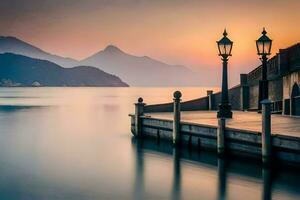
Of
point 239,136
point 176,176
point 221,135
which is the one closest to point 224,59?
point 221,135

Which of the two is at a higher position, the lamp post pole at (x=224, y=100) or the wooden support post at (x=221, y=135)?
the lamp post pole at (x=224, y=100)

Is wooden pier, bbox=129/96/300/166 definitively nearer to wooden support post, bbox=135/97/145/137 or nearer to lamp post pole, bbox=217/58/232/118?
wooden support post, bbox=135/97/145/137

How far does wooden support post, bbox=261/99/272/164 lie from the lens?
759 inches

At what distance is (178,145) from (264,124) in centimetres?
774

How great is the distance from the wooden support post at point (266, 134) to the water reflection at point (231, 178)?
0.56m

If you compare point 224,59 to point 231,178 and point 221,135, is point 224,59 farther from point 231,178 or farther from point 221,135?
point 231,178

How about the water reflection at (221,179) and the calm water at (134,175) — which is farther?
the calm water at (134,175)

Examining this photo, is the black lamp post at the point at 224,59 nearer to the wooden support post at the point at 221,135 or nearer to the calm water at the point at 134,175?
the calm water at the point at 134,175

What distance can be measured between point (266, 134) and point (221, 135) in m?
3.13

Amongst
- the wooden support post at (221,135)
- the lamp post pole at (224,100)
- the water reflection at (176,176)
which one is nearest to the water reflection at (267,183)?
the wooden support post at (221,135)

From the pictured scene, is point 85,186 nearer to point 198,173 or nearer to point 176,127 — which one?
point 198,173

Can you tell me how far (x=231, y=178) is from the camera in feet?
67.7

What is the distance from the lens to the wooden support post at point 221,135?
22.0m

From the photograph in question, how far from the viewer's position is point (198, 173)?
2211 centimetres
